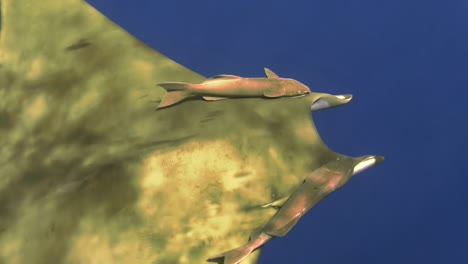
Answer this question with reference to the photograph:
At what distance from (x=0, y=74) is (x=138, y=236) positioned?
2.19 metres

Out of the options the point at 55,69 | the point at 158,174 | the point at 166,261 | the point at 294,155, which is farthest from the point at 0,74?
the point at 294,155

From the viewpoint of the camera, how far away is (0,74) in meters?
4.06

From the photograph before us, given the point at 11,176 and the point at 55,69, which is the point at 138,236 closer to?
the point at 11,176

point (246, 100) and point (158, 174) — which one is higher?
point (246, 100)

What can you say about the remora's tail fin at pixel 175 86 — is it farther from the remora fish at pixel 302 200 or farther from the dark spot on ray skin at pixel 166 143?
the remora fish at pixel 302 200

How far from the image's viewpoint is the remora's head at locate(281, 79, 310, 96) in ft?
12.0

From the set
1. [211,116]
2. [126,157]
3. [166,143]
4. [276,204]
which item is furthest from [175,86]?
[276,204]

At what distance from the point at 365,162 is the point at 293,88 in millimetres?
817

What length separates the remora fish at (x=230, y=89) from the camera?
3504 mm

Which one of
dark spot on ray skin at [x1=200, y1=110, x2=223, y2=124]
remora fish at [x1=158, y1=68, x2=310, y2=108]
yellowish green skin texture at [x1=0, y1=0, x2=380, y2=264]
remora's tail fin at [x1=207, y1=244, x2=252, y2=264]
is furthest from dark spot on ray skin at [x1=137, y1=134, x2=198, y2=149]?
remora's tail fin at [x1=207, y1=244, x2=252, y2=264]

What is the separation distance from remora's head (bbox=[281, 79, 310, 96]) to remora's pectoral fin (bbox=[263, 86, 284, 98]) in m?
0.04

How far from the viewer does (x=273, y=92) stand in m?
3.62

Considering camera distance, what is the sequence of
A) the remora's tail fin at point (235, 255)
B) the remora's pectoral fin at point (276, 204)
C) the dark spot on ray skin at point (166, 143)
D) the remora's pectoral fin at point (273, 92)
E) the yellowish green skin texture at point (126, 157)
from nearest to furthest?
the remora's tail fin at point (235, 255)
the yellowish green skin texture at point (126, 157)
the remora's pectoral fin at point (276, 204)
the dark spot on ray skin at point (166, 143)
the remora's pectoral fin at point (273, 92)

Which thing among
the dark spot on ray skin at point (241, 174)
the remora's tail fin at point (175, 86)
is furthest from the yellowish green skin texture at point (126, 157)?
the remora's tail fin at point (175, 86)
